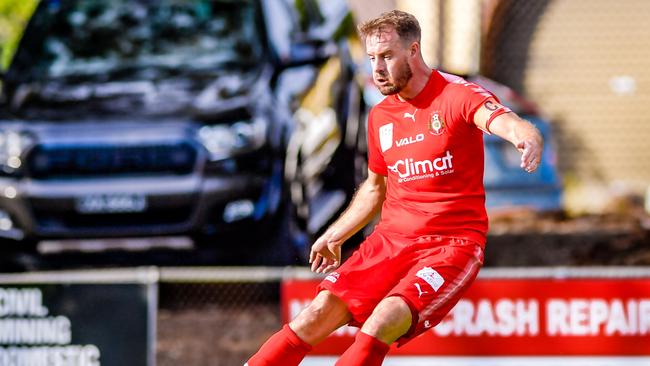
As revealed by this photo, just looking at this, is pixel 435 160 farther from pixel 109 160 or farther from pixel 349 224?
pixel 109 160

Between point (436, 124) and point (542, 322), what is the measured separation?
2965 mm

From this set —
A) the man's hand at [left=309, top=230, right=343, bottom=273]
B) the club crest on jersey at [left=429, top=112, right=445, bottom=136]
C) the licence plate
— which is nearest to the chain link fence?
the licence plate

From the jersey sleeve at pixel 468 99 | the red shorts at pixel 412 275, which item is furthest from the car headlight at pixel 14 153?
the jersey sleeve at pixel 468 99

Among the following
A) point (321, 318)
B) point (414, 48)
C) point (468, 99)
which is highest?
point (414, 48)

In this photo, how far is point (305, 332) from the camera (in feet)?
16.5

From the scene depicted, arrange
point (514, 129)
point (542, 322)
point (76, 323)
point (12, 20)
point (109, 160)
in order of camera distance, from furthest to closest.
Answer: point (12, 20), point (109, 160), point (76, 323), point (542, 322), point (514, 129)

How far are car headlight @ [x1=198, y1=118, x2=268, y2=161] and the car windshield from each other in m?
0.52

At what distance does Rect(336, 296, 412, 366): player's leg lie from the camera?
4719 mm

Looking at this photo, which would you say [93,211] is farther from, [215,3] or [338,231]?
[338,231]

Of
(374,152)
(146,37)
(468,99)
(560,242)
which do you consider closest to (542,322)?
(560,242)

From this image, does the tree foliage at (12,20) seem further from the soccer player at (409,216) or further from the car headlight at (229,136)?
the soccer player at (409,216)

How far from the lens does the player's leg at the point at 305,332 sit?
500 cm

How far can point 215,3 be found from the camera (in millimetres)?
9258

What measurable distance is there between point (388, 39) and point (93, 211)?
4.83 metres
